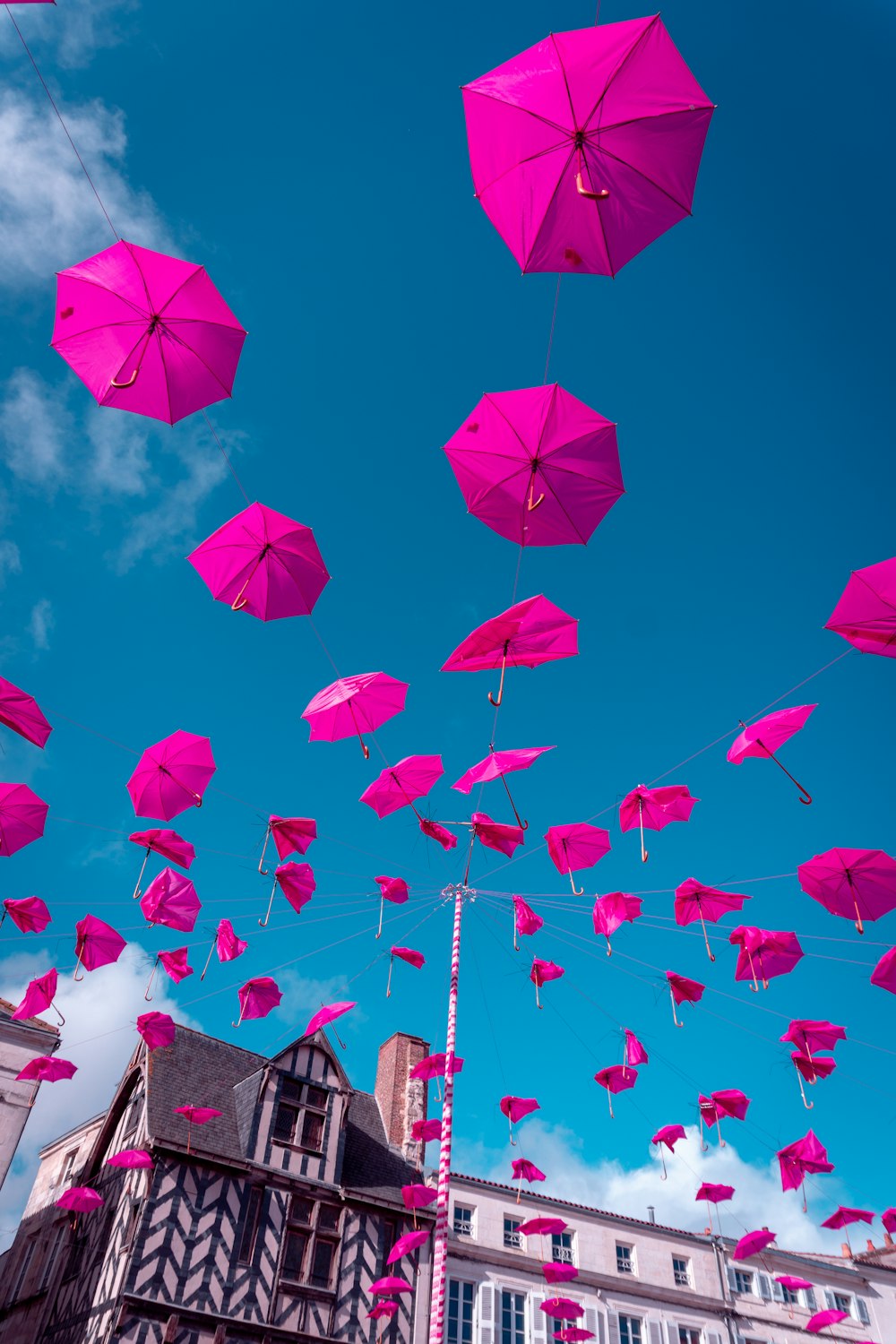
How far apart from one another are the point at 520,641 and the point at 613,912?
21.6 feet

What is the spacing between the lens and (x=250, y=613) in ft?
38.9

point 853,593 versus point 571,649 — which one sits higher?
point 571,649

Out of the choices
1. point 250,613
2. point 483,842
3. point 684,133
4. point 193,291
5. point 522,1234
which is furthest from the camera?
point 522,1234

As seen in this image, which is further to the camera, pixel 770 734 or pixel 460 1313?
pixel 460 1313

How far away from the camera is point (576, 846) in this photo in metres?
15.1

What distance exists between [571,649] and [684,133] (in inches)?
248

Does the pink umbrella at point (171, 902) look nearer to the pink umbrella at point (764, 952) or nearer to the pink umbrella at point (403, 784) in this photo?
the pink umbrella at point (403, 784)

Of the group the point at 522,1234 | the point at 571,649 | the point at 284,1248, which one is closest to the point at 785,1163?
the point at 522,1234

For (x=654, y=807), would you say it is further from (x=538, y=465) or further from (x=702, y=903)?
(x=538, y=465)

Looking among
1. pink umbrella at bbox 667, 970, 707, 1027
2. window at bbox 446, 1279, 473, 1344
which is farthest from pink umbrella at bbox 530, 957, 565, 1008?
window at bbox 446, 1279, 473, 1344

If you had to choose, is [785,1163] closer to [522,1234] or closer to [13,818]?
[522,1234]

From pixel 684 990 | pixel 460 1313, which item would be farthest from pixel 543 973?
pixel 460 1313

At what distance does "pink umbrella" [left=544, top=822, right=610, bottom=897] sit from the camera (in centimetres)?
1486

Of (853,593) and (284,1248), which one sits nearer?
(853,593)
